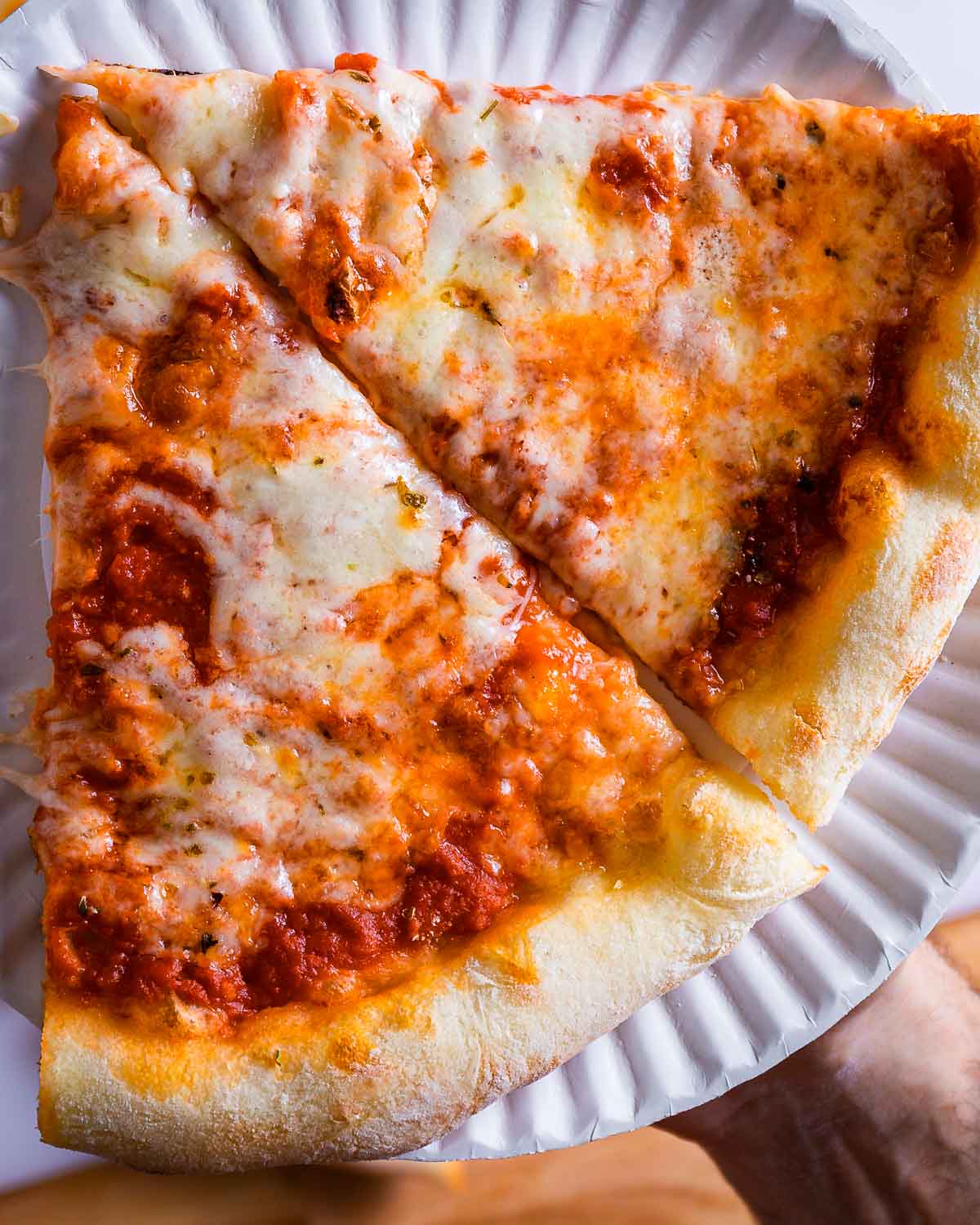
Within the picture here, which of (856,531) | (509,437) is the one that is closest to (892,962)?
(856,531)

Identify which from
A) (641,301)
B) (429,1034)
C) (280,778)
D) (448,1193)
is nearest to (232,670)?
(280,778)

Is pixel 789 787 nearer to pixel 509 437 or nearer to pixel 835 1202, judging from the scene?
pixel 509 437

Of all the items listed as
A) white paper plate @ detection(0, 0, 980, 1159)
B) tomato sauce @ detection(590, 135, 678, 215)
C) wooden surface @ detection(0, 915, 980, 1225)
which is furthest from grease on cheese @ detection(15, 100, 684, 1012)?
wooden surface @ detection(0, 915, 980, 1225)

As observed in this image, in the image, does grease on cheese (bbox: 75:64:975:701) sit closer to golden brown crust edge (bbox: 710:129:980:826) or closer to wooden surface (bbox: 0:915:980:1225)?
golden brown crust edge (bbox: 710:129:980:826)

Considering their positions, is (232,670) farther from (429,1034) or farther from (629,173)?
(629,173)

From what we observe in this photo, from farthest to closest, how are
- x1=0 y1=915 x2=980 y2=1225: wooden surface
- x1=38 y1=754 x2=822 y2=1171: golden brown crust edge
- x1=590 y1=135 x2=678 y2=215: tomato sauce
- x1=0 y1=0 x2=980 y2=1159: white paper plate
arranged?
1. x1=0 y1=915 x2=980 y2=1225: wooden surface
2. x1=0 y1=0 x2=980 y2=1159: white paper plate
3. x1=590 y1=135 x2=678 y2=215: tomato sauce
4. x1=38 y1=754 x2=822 y2=1171: golden brown crust edge

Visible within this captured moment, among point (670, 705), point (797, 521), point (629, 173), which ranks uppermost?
point (629, 173)

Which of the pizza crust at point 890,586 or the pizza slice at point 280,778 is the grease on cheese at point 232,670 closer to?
the pizza slice at point 280,778
